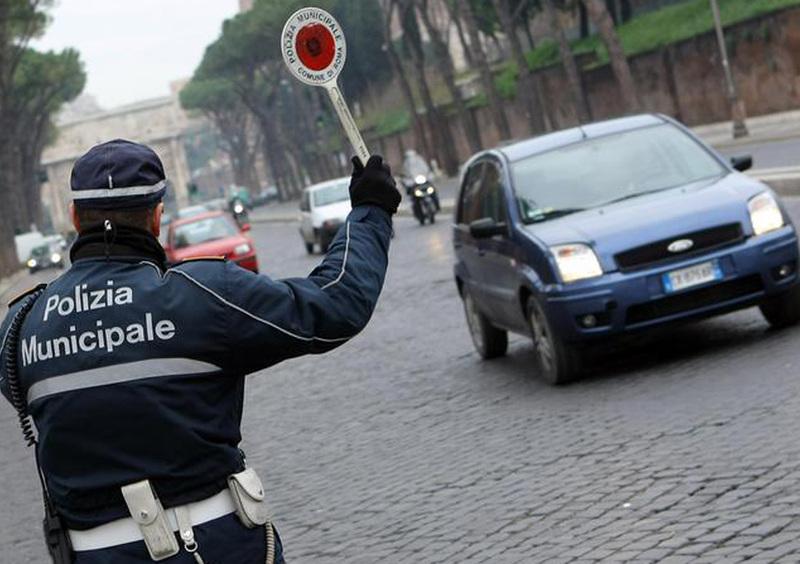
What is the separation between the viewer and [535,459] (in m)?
9.09

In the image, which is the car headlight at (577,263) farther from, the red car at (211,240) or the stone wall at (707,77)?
the stone wall at (707,77)

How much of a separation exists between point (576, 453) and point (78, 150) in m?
168

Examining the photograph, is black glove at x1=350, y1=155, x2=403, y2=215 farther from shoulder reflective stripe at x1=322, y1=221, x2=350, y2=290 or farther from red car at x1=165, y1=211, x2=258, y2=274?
red car at x1=165, y1=211, x2=258, y2=274

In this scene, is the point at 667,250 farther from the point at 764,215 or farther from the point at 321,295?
the point at 321,295

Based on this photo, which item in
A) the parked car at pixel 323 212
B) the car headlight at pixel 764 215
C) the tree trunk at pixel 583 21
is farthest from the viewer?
the tree trunk at pixel 583 21

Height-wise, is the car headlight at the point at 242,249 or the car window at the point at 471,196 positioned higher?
the car window at the point at 471,196

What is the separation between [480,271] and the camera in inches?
520

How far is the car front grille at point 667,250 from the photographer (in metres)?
11.2

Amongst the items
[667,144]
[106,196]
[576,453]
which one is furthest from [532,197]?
[106,196]

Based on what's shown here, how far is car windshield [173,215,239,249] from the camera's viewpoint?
33.9 m

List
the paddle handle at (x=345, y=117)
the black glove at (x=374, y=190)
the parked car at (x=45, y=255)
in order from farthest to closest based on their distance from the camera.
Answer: the parked car at (x=45, y=255), the paddle handle at (x=345, y=117), the black glove at (x=374, y=190)

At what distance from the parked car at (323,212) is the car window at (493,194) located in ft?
76.1

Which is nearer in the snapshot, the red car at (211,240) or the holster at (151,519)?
the holster at (151,519)

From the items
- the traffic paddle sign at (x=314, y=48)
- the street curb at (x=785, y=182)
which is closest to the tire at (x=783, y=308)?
the traffic paddle sign at (x=314, y=48)
